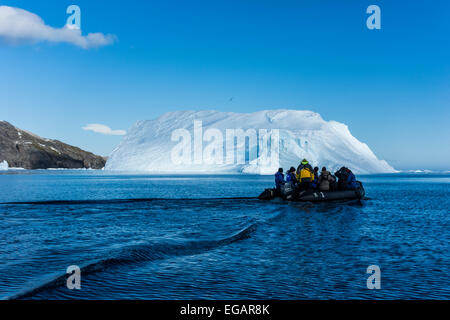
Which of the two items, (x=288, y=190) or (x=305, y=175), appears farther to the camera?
(x=288, y=190)

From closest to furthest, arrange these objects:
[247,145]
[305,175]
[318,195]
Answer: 1. [305,175]
2. [318,195]
3. [247,145]

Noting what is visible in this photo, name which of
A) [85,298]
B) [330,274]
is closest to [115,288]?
[85,298]

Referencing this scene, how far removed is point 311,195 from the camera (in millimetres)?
24016

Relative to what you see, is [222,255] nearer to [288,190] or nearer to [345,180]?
[288,190]

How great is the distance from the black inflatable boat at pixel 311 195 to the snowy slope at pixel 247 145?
56.9m

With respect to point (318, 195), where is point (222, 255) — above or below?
below

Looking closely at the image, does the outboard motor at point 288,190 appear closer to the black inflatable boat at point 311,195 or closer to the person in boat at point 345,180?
the black inflatable boat at point 311,195

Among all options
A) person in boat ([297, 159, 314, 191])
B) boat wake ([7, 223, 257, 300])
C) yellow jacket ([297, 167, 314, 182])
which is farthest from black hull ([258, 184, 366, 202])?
boat wake ([7, 223, 257, 300])

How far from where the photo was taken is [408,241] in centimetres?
1303

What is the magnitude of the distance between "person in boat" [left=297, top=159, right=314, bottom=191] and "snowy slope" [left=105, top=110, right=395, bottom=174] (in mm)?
58883

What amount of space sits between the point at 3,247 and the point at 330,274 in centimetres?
878

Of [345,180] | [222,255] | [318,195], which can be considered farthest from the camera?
[345,180]

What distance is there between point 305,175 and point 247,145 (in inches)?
2655

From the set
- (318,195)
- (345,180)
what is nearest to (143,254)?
(318,195)
